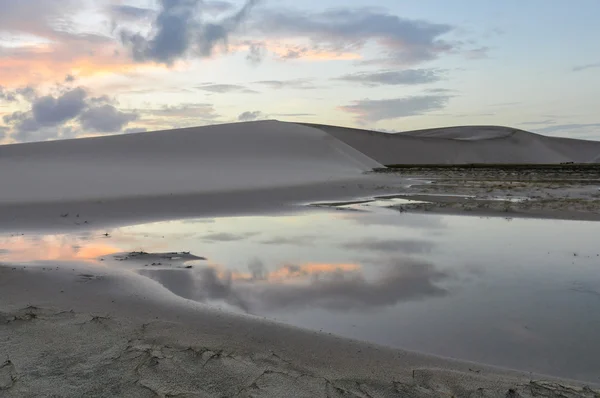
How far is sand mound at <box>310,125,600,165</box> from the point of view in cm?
9425

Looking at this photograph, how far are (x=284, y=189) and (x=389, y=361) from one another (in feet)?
63.9

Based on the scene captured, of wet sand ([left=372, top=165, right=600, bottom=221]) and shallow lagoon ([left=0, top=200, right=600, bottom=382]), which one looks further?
wet sand ([left=372, top=165, right=600, bottom=221])

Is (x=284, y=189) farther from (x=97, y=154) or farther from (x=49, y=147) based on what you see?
(x=49, y=147)

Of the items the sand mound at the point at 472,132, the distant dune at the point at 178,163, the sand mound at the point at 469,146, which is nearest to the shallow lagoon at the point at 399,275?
the distant dune at the point at 178,163

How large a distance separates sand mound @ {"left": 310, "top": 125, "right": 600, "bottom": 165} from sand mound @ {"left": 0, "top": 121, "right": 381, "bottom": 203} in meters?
35.7

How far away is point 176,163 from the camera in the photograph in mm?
35969

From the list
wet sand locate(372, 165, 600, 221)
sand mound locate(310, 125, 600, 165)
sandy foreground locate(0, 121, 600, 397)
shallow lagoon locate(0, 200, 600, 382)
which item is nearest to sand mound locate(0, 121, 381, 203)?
wet sand locate(372, 165, 600, 221)

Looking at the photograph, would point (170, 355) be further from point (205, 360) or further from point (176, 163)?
point (176, 163)

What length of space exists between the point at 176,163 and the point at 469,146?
82.0 meters

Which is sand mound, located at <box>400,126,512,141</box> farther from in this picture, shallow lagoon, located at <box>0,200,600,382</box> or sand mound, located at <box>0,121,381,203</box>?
shallow lagoon, located at <box>0,200,600,382</box>

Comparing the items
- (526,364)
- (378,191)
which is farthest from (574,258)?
(378,191)

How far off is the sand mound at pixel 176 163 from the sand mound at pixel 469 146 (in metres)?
35.7

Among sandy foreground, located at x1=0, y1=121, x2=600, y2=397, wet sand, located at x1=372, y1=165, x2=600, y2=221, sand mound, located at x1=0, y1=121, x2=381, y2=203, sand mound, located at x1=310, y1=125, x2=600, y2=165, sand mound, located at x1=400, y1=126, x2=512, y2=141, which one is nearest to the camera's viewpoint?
sandy foreground, located at x1=0, y1=121, x2=600, y2=397

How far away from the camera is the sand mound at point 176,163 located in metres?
22.1
